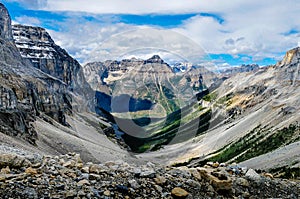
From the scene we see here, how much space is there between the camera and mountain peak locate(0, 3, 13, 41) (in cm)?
15768

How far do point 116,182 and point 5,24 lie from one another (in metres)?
169

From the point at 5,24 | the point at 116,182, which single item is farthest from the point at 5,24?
the point at 116,182

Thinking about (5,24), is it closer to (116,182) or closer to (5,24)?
(5,24)

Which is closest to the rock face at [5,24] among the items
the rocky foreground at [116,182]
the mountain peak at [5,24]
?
the mountain peak at [5,24]

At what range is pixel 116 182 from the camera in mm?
16453

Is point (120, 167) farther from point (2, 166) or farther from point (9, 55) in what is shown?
point (9, 55)

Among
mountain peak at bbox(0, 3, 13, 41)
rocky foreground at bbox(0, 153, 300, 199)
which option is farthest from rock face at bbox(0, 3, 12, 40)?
rocky foreground at bbox(0, 153, 300, 199)

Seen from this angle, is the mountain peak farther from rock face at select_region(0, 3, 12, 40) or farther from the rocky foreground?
the rocky foreground

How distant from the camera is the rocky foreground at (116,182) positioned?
14006mm

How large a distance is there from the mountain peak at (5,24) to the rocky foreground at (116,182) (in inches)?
6018

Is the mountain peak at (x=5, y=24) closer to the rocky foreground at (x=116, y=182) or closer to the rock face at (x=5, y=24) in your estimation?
the rock face at (x=5, y=24)

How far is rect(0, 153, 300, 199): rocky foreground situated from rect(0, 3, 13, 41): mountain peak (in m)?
153

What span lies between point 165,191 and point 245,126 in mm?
161588

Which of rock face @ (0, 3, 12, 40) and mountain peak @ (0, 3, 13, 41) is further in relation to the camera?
mountain peak @ (0, 3, 13, 41)
